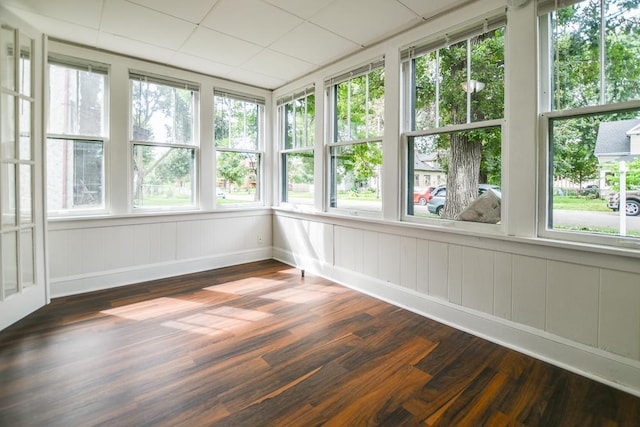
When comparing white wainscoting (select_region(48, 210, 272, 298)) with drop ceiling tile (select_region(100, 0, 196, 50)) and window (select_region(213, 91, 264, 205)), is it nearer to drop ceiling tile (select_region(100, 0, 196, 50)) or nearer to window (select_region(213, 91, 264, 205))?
window (select_region(213, 91, 264, 205))

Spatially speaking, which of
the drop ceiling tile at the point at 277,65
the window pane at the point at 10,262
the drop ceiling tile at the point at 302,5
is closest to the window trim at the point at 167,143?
the drop ceiling tile at the point at 277,65

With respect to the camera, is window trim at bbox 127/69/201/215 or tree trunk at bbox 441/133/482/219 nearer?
tree trunk at bbox 441/133/482/219

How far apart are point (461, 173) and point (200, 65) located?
3.20m

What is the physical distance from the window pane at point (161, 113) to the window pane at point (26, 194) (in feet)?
3.63

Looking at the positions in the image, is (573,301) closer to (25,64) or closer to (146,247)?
(146,247)

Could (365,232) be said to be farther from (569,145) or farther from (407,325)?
(569,145)

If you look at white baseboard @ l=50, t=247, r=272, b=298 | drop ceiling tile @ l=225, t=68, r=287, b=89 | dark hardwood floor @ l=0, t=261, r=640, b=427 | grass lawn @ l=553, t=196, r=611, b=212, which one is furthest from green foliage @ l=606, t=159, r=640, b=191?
white baseboard @ l=50, t=247, r=272, b=298

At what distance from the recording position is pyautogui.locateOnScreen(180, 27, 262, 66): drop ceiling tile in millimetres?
2975

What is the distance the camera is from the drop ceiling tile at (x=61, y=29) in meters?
2.67

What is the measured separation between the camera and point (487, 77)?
2410mm

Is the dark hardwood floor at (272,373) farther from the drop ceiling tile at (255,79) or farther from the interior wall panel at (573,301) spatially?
the drop ceiling tile at (255,79)

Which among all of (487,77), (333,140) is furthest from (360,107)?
(487,77)

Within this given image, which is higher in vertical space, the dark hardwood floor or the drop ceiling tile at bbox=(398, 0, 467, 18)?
the drop ceiling tile at bbox=(398, 0, 467, 18)

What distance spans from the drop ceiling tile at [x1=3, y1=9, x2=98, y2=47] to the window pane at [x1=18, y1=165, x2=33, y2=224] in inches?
50.2
